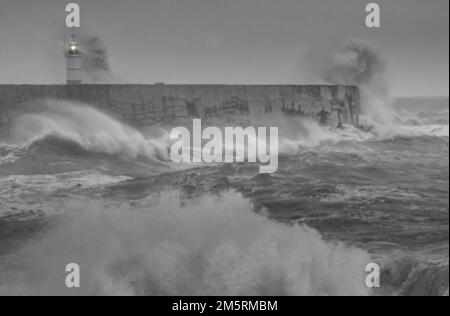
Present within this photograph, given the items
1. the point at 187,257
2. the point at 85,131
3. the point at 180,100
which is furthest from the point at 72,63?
the point at 187,257

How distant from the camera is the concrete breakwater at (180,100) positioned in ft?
35.6

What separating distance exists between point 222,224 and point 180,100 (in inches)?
297

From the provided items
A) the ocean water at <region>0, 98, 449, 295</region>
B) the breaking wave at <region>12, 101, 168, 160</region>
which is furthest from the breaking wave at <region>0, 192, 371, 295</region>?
the breaking wave at <region>12, 101, 168, 160</region>

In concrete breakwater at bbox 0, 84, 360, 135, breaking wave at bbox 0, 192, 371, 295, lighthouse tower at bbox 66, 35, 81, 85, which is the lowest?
breaking wave at bbox 0, 192, 371, 295

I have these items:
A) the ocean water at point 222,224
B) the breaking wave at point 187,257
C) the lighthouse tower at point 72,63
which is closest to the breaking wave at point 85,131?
the ocean water at point 222,224

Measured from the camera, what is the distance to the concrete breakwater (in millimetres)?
10852

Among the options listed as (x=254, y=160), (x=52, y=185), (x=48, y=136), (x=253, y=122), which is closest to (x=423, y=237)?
(x=52, y=185)

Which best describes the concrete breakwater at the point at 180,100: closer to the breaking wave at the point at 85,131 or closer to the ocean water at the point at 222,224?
the breaking wave at the point at 85,131

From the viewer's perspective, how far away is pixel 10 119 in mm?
10609

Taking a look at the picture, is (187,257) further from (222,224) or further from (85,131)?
(85,131)

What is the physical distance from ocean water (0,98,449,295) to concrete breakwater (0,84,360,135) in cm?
54

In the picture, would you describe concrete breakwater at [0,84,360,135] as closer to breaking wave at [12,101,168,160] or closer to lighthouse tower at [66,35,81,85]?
breaking wave at [12,101,168,160]

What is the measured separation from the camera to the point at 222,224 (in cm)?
550
